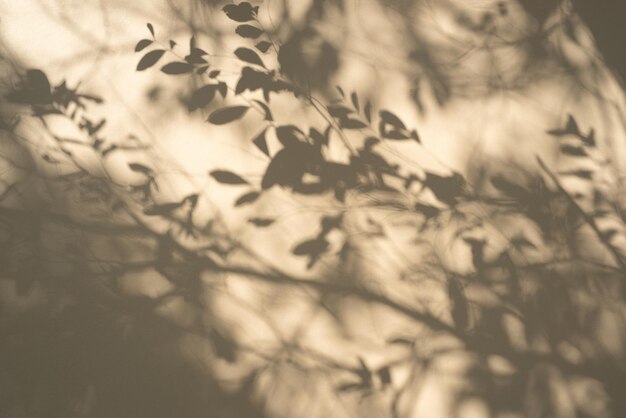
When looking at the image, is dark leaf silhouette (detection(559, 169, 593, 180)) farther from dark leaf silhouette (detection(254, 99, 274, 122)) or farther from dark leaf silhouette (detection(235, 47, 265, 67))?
dark leaf silhouette (detection(235, 47, 265, 67))

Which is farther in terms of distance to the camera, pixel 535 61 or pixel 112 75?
pixel 535 61

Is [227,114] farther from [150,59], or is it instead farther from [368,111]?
[368,111]

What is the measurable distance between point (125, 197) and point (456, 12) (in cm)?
165

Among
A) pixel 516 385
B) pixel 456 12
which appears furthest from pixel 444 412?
pixel 456 12

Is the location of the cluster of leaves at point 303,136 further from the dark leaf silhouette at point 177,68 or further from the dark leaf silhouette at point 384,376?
the dark leaf silhouette at point 384,376

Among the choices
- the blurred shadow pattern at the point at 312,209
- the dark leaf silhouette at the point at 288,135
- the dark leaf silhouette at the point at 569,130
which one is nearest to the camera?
the blurred shadow pattern at the point at 312,209

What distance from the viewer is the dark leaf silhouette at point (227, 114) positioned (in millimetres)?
1844

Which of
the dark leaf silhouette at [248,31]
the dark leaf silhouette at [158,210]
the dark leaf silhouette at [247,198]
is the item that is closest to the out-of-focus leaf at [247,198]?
the dark leaf silhouette at [247,198]

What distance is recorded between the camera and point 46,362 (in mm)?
1726

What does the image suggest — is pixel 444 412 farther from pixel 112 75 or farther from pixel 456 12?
pixel 112 75

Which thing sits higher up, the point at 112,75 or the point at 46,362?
the point at 112,75

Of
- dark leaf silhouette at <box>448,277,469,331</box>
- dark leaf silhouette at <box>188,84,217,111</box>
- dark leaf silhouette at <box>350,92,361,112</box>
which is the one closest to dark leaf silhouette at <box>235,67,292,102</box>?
dark leaf silhouette at <box>188,84,217,111</box>

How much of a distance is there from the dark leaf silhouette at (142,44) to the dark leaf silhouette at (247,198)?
74 cm

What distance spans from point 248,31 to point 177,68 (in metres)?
0.34
